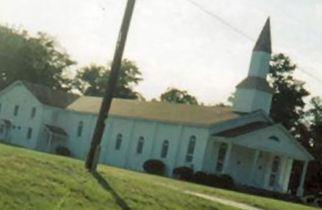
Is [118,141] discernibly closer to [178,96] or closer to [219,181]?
[219,181]

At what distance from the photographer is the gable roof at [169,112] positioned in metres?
53.9

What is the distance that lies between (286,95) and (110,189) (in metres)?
69.7

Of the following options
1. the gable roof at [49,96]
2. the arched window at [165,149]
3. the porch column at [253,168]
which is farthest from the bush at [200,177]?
the gable roof at [49,96]

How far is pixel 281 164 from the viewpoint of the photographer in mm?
56656

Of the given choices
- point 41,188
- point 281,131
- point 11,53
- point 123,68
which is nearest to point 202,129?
point 281,131

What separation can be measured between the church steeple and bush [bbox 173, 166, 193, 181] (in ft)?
27.5

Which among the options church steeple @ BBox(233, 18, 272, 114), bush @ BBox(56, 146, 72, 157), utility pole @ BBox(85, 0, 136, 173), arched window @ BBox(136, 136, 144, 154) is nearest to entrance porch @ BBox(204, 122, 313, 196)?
church steeple @ BBox(233, 18, 272, 114)

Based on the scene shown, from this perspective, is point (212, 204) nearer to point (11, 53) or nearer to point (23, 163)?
point (23, 163)

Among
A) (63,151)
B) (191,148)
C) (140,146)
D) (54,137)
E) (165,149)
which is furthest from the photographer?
(54,137)

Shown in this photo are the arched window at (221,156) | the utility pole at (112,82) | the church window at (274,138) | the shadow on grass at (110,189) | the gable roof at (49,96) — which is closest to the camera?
the shadow on grass at (110,189)

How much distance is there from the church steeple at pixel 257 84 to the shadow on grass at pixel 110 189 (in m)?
32.5

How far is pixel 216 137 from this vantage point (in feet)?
168

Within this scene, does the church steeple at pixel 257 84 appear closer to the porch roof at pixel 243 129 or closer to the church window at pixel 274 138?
the porch roof at pixel 243 129

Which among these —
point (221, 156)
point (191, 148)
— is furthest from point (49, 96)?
point (221, 156)
